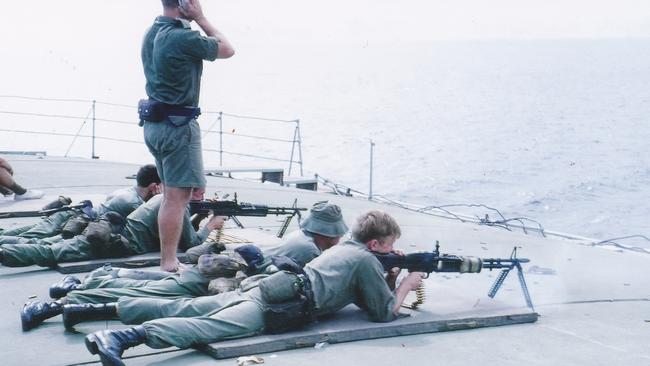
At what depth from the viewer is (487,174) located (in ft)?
176

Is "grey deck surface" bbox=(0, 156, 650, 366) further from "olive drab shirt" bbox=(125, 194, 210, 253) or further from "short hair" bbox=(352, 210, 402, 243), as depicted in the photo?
"olive drab shirt" bbox=(125, 194, 210, 253)

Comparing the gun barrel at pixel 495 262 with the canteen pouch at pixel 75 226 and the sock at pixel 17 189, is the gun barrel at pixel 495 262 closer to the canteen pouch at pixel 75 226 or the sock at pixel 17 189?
the canteen pouch at pixel 75 226

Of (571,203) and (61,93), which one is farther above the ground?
(61,93)

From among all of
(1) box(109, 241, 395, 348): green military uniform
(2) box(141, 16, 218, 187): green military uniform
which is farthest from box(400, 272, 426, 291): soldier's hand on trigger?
(2) box(141, 16, 218, 187): green military uniform

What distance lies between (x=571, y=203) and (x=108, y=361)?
134 ft

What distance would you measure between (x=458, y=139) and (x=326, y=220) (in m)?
64.8

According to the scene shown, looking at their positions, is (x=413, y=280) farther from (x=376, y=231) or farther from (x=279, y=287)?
(x=279, y=287)

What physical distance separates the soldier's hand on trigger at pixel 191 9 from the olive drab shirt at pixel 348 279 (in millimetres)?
2186

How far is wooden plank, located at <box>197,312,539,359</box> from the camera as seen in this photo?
18.4 ft

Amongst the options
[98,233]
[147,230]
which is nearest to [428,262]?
[147,230]

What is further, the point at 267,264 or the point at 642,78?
the point at 642,78

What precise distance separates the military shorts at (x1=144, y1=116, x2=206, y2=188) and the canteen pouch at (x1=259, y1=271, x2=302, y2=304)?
1614 millimetres

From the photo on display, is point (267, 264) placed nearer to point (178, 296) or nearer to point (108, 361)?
point (178, 296)

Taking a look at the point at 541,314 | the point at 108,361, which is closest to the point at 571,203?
the point at 541,314
